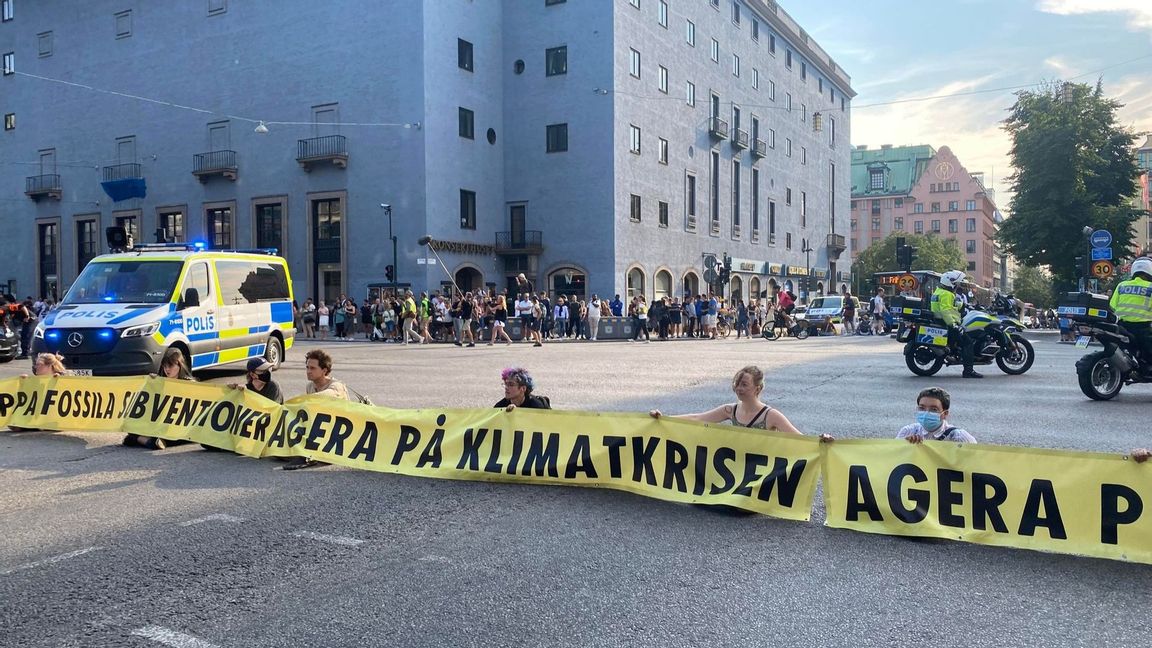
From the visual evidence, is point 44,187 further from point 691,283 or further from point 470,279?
point 691,283

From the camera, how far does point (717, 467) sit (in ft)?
20.0

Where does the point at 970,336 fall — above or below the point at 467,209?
below

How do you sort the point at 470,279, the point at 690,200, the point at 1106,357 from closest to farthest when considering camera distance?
the point at 1106,357 < the point at 470,279 < the point at 690,200

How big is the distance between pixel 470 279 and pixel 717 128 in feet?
64.6

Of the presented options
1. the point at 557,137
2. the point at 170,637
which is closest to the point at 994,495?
the point at 170,637

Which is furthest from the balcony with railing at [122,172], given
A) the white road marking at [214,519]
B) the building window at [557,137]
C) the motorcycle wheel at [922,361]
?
the white road marking at [214,519]

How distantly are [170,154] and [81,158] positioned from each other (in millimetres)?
7446

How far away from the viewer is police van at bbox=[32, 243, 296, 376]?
12359 mm

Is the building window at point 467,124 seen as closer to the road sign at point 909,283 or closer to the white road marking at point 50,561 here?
the road sign at point 909,283

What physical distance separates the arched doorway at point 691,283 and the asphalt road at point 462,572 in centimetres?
4188

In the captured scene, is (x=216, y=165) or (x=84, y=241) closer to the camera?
(x=216, y=165)

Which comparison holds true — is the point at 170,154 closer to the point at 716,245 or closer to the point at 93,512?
the point at 716,245

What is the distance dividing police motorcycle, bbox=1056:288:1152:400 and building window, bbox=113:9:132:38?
49686 mm

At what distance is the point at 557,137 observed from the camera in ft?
141
